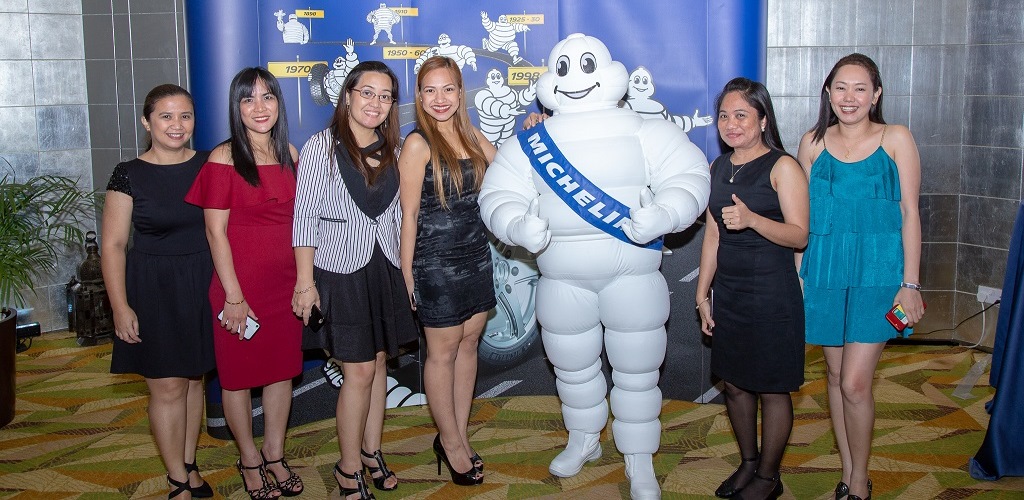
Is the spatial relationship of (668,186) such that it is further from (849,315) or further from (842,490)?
(842,490)

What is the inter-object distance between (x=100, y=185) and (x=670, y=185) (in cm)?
408

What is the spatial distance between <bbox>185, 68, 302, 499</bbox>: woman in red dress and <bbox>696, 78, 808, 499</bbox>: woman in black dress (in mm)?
1427

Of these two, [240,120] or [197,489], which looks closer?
[240,120]

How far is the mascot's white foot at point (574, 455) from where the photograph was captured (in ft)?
11.4

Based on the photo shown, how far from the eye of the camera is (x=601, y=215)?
3020 millimetres

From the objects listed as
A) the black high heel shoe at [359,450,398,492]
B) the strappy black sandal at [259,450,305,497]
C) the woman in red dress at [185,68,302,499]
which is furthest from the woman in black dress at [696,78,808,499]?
the strappy black sandal at [259,450,305,497]

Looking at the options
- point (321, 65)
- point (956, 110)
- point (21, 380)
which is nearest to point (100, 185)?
point (21, 380)

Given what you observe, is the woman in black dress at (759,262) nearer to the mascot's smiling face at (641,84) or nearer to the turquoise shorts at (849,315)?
the turquoise shorts at (849,315)

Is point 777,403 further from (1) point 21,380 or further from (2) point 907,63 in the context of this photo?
(1) point 21,380

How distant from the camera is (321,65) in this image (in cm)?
387

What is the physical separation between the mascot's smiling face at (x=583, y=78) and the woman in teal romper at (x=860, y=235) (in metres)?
0.69

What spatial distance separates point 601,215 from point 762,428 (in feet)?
2.96

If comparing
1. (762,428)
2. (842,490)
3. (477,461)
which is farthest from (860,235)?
(477,461)

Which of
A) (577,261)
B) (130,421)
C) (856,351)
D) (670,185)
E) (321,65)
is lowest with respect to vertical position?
(130,421)
